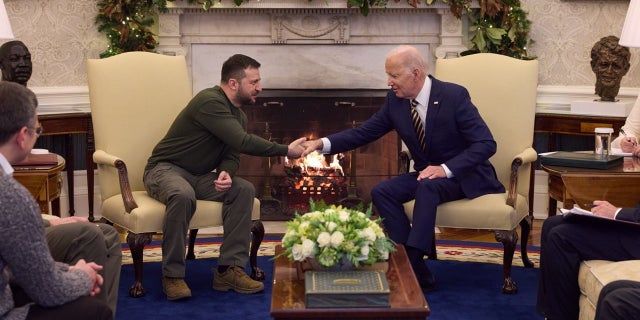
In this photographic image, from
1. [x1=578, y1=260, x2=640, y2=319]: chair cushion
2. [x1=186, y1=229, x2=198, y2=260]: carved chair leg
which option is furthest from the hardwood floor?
[x1=578, y1=260, x2=640, y2=319]: chair cushion

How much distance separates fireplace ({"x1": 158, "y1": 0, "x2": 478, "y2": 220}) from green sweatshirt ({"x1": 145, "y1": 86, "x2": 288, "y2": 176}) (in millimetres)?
1495

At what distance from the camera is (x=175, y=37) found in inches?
239

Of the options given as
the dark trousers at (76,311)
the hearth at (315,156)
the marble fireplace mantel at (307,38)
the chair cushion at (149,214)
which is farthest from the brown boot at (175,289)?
the marble fireplace mantel at (307,38)

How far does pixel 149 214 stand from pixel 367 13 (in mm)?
2337

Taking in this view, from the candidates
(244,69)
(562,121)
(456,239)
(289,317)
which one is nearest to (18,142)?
(289,317)

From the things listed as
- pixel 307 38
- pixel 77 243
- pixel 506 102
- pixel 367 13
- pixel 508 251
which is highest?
pixel 367 13

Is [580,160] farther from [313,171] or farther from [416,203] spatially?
[313,171]

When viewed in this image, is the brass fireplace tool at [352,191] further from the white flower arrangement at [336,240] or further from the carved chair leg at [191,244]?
the white flower arrangement at [336,240]

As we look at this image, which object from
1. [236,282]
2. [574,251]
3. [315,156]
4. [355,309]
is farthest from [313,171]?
[355,309]

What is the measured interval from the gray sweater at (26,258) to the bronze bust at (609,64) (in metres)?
3.88

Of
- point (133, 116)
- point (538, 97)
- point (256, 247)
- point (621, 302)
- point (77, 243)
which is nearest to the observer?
point (621, 302)

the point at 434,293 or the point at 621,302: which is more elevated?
the point at 621,302

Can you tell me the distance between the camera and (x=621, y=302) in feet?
9.62

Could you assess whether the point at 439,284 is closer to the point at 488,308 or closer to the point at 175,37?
the point at 488,308
